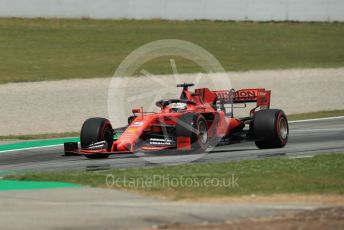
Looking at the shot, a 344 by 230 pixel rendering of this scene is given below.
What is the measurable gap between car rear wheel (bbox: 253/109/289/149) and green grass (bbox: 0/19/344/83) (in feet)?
51.9

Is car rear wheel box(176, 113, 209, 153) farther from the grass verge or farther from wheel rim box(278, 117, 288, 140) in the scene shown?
the grass verge

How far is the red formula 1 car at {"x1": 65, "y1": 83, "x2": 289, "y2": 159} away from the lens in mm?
16234

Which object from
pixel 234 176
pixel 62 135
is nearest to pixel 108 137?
pixel 234 176

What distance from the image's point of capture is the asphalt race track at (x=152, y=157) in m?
15.8

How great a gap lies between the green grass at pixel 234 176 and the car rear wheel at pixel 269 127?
1701mm

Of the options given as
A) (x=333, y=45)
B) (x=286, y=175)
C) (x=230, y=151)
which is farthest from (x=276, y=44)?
(x=286, y=175)

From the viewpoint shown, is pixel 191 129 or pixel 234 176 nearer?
pixel 234 176

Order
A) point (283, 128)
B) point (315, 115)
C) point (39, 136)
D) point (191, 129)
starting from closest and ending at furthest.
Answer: point (191, 129) → point (283, 128) → point (39, 136) → point (315, 115)

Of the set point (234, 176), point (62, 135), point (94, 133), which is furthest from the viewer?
point (62, 135)

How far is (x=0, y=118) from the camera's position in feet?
83.9

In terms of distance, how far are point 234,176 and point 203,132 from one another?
10.5 feet

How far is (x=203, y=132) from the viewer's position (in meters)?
16.5

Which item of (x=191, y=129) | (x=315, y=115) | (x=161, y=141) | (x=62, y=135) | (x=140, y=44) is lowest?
(x=62, y=135)

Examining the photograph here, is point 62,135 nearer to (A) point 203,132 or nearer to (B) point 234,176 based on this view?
(A) point 203,132
